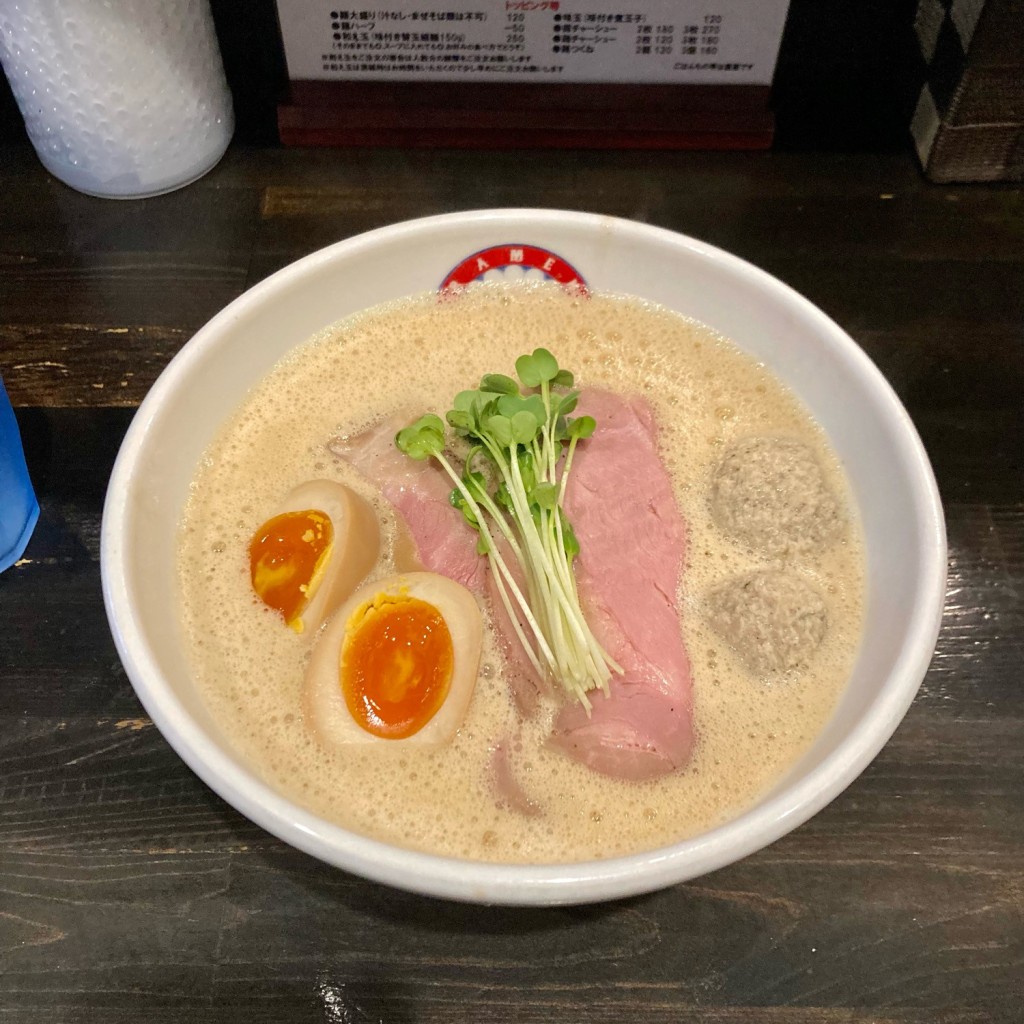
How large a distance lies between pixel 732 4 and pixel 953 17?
42 cm

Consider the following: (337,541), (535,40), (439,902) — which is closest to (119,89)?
(535,40)

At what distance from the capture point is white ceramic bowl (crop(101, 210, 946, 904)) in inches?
31.5

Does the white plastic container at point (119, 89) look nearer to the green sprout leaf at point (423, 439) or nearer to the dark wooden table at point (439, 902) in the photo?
the dark wooden table at point (439, 902)

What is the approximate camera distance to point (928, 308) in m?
1.63

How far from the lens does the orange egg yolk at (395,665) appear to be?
0.97 m

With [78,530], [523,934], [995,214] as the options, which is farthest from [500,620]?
[995,214]

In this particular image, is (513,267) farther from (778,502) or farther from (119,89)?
(119,89)

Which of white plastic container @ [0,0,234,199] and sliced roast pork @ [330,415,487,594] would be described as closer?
sliced roast pork @ [330,415,487,594]

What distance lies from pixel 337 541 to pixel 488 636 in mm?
209

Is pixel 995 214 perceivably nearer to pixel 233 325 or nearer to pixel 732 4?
pixel 732 4

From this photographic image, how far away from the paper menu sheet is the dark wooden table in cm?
46

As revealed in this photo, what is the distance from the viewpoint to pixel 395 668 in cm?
97

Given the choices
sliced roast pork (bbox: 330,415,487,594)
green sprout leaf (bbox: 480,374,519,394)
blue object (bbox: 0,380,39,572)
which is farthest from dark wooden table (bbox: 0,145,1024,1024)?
green sprout leaf (bbox: 480,374,519,394)

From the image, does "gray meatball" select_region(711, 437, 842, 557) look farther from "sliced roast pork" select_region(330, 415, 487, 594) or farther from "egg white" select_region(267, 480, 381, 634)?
"egg white" select_region(267, 480, 381, 634)
